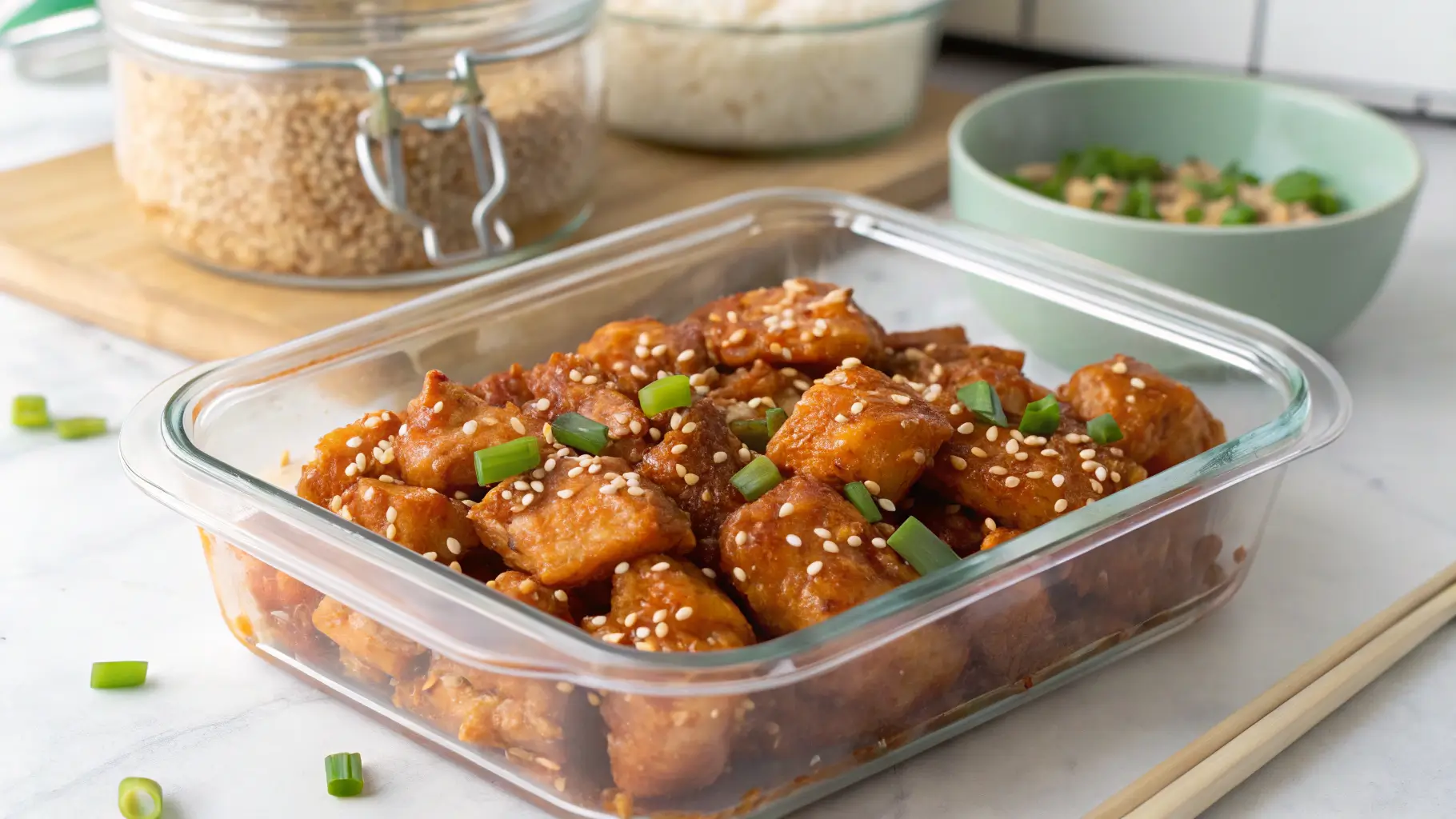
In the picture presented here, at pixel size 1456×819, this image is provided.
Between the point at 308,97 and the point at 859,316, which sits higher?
the point at 308,97

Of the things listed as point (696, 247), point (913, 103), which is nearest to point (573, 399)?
point (696, 247)

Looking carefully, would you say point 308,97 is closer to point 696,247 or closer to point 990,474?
point 696,247

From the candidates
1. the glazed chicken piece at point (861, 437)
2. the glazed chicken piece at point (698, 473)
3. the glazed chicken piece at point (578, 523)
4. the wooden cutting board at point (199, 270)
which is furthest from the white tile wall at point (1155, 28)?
the glazed chicken piece at point (578, 523)

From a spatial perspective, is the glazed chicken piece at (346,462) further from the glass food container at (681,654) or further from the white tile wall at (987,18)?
the white tile wall at (987,18)

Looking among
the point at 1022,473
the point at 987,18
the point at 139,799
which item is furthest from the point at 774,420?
the point at 987,18

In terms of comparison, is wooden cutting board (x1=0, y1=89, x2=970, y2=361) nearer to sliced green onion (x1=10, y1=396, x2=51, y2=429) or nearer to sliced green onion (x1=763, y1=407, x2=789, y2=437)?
sliced green onion (x1=10, y1=396, x2=51, y2=429)

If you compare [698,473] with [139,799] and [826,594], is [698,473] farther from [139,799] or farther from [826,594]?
[139,799]
